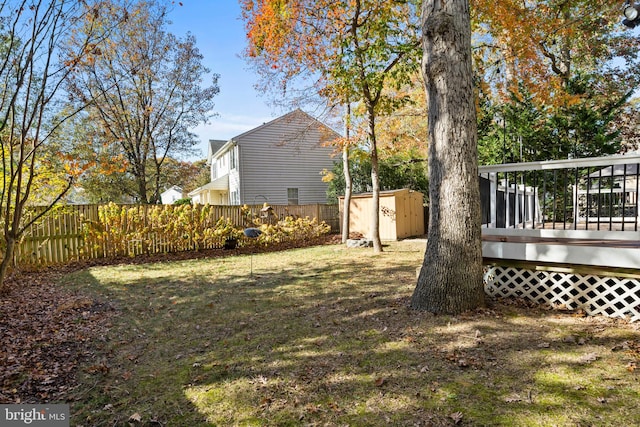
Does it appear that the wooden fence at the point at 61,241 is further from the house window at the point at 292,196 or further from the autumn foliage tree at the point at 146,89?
the house window at the point at 292,196

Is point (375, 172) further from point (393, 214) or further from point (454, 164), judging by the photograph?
point (454, 164)

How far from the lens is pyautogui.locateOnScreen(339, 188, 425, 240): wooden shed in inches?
509

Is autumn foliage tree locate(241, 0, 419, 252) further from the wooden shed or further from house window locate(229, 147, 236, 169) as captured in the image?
house window locate(229, 147, 236, 169)

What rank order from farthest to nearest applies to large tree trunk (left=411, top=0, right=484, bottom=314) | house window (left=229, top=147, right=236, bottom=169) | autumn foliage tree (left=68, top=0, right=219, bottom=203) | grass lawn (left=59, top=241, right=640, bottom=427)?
house window (left=229, top=147, right=236, bottom=169)
autumn foliage tree (left=68, top=0, right=219, bottom=203)
large tree trunk (left=411, top=0, right=484, bottom=314)
grass lawn (left=59, top=241, right=640, bottom=427)

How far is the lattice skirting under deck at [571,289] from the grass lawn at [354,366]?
290 millimetres

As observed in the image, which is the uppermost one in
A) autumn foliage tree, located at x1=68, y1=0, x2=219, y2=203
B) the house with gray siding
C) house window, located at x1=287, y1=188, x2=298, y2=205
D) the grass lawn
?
autumn foliage tree, located at x1=68, y1=0, x2=219, y2=203

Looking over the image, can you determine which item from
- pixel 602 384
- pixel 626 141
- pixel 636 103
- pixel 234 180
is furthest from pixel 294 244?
pixel 636 103

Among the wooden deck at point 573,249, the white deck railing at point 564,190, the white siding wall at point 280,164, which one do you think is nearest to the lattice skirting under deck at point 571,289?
the wooden deck at point 573,249

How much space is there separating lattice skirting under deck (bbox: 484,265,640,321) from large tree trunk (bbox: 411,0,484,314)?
2.90 ft

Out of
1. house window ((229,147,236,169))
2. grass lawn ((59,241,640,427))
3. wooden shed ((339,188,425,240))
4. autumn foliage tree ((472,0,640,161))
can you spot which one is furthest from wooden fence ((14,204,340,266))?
autumn foliage tree ((472,0,640,161))

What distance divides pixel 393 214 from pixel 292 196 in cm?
822

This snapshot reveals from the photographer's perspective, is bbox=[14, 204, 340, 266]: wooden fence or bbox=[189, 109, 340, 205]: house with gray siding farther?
bbox=[189, 109, 340, 205]: house with gray siding

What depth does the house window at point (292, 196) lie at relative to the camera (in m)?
19.6

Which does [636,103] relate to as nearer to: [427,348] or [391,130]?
[391,130]
